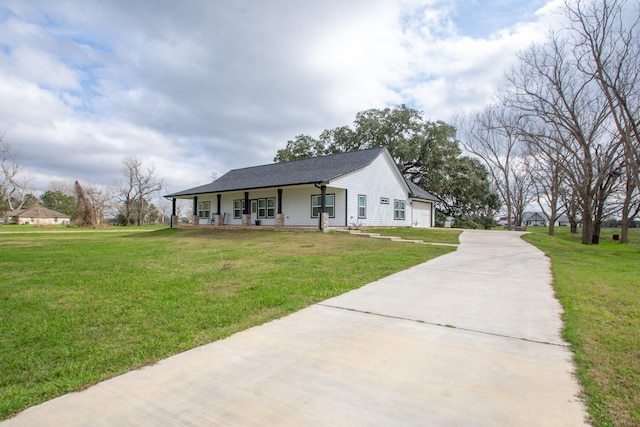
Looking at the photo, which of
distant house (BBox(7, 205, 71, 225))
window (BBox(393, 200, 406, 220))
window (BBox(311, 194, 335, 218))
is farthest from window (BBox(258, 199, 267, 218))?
distant house (BBox(7, 205, 71, 225))

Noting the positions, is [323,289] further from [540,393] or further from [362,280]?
[540,393]

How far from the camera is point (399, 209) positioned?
24531 millimetres

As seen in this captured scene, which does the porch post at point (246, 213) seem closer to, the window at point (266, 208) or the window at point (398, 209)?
the window at point (266, 208)

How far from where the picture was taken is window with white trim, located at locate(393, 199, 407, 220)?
24.1 meters

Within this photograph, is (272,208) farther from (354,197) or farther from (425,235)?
(425,235)

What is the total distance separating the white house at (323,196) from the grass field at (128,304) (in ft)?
32.5

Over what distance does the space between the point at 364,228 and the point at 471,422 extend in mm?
17897

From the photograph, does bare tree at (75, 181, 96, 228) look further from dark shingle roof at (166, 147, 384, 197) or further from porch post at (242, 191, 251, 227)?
porch post at (242, 191, 251, 227)

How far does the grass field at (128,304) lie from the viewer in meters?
3.13

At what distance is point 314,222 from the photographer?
20.9 m

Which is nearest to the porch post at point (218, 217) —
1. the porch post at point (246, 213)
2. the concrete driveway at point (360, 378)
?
the porch post at point (246, 213)

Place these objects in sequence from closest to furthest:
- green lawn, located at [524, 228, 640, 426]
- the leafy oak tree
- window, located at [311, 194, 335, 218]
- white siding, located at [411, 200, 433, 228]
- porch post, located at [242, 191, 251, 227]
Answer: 1. green lawn, located at [524, 228, 640, 426]
2. window, located at [311, 194, 335, 218]
3. porch post, located at [242, 191, 251, 227]
4. white siding, located at [411, 200, 433, 228]
5. the leafy oak tree

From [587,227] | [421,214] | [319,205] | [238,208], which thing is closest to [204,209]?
[238,208]

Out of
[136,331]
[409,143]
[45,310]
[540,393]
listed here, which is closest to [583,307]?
[540,393]
